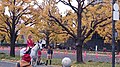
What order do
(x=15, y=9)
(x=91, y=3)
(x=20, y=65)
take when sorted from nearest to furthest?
(x=20, y=65)
(x=91, y=3)
(x=15, y=9)

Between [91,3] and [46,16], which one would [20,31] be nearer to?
[46,16]

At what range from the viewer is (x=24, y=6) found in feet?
121

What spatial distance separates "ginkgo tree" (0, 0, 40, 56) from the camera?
1419 inches

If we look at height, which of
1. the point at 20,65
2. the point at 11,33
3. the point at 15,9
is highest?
the point at 15,9

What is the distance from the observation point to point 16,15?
3691 centimetres

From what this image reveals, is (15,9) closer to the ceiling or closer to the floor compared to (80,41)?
closer to the ceiling

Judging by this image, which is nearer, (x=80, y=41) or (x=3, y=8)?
(x=80, y=41)

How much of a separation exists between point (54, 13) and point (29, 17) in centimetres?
767

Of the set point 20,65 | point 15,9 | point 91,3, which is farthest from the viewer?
point 15,9

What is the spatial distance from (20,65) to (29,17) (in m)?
25.7

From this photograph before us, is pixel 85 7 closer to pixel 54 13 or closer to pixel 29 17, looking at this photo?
pixel 54 13

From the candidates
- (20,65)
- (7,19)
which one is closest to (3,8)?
(7,19)

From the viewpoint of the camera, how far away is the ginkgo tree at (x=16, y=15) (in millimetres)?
36031

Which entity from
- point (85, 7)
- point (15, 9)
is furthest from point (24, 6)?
point (85, 7)
